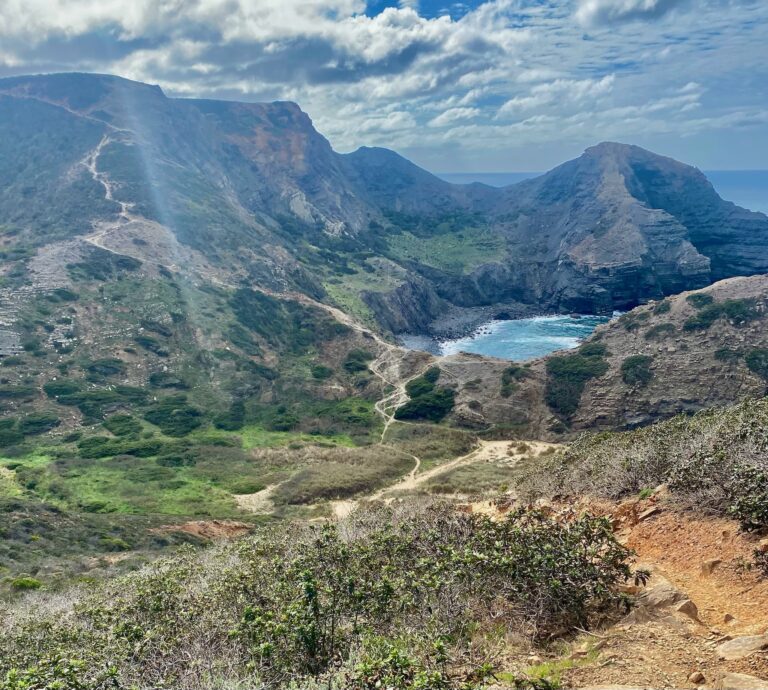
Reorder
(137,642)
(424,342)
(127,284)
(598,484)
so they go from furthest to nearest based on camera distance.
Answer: (424,342), (127,284), (598,484), (137,642)

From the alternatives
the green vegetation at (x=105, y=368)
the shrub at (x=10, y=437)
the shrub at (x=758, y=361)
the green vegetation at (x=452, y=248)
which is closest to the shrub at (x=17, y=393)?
the shrub at (x=10, y=437)

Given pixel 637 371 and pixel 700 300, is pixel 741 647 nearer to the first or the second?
pixel 637 371

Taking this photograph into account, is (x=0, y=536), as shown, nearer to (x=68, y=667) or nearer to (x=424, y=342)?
(x=68, y=667)

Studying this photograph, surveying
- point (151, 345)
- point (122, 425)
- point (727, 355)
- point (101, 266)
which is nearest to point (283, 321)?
point (151, 345)

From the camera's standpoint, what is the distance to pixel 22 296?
65.3m

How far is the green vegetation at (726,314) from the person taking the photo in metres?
57.7

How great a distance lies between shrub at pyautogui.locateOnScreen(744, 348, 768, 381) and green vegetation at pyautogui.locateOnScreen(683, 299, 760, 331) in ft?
14.8

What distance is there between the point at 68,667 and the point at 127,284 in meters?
74.4

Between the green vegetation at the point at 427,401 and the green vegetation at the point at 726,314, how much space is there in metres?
26.8

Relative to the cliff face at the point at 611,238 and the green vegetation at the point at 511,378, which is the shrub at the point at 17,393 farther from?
the cliff face at the point at 611,238

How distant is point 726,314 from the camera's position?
58.2m

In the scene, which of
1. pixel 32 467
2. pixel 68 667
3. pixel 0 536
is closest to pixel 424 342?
pixel 32 467

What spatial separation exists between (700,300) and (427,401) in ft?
108

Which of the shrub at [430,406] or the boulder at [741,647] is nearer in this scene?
the boulder at [741,647]
